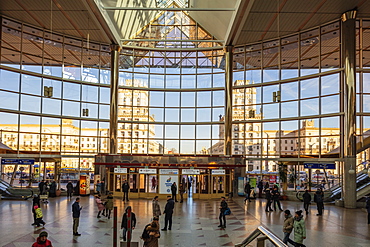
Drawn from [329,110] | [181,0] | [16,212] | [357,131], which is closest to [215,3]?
[181,0]

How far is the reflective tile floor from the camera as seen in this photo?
1302cm

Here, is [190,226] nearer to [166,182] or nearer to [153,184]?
[166,182]

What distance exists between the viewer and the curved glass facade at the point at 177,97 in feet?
89.0

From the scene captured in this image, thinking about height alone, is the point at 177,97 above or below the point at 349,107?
above

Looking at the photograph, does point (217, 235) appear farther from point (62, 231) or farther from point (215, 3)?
point (215, 3)

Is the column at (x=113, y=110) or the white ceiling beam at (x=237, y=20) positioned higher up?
the white ceiling beam at (x=237, y=20)

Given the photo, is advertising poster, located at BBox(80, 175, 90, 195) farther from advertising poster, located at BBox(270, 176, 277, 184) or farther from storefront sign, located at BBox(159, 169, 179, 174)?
advertising poster, located at BBox(270, 176, 277, 184)

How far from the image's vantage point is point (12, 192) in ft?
86.7

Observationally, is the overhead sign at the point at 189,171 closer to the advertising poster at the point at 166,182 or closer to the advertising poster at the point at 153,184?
the advertising poster at the point at 166,182

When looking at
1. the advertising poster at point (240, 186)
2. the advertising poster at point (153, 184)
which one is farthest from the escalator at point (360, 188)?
the advertising poster at point (153, 184)

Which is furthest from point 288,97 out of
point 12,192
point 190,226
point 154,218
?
point 154,218

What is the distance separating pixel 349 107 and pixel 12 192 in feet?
73.3

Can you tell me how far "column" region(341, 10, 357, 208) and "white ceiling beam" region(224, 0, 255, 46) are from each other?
6.18 metres

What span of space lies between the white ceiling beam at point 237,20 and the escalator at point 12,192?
17735 mm
